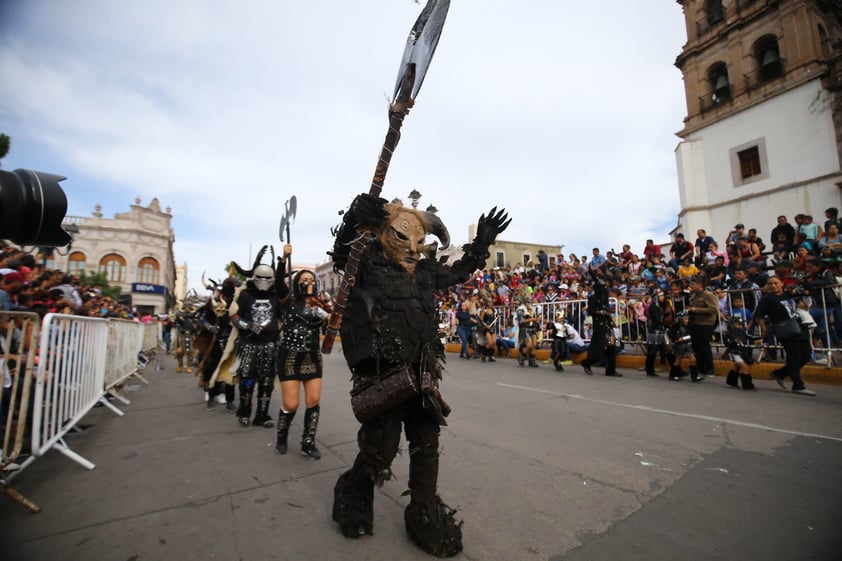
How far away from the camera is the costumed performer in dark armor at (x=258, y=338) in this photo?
504cm

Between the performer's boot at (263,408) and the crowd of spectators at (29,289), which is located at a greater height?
the crowd of spectators at (29,289)

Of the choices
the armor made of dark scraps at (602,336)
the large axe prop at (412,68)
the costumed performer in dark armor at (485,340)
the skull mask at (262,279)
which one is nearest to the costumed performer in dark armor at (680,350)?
the armor made of dark scraps at (602,336)

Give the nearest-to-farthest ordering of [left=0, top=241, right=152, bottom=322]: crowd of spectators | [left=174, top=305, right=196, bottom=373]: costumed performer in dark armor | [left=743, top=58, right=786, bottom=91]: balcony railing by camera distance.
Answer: [left=0, top=241, right=152, bottom=322]: crowd of spectators
[left=174, top=305, right=196, bottom=373]: costumed performer in dark armor
[left=743, top=58, right=786, bottom=91]: balcony railing

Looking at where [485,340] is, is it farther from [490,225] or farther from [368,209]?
[368,209]

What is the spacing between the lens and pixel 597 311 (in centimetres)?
845

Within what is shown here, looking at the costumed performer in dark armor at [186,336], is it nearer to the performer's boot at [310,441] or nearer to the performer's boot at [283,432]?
the performer's boot at [283,432]

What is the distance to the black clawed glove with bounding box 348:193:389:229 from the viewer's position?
2.29m

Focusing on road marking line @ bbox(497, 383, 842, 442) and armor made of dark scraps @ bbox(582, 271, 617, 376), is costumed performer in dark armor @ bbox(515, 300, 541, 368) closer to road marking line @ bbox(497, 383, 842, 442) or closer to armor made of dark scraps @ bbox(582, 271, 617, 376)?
armor made of dark scraps @ bbox(582, 271, 617, 376)

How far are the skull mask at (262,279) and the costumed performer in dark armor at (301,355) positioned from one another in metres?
1.21

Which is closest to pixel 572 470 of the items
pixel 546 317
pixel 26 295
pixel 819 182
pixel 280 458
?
pixel 280 458

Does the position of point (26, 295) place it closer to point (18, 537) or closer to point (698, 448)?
point (18, 537)

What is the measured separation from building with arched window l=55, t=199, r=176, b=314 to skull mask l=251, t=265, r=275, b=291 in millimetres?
41897

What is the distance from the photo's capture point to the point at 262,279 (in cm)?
515

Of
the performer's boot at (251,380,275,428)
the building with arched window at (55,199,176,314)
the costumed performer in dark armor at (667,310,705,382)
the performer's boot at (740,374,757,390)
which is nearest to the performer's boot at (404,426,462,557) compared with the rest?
the performer's boot at (251,380,275,428)
